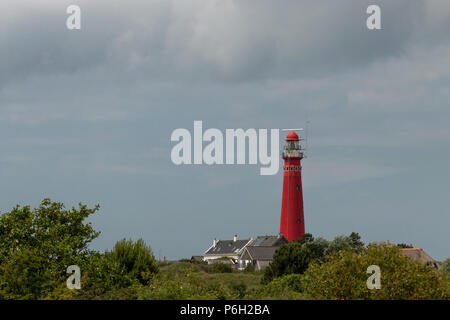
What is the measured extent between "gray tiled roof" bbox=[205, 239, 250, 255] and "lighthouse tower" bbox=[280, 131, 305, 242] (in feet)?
118

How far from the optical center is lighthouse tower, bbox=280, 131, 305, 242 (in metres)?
107

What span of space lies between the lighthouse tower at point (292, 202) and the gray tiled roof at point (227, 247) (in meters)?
35.9

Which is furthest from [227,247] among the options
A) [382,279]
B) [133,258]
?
[382,279]

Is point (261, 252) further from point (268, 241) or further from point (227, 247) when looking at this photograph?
point (227, 247)

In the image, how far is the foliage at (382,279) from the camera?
3700 centimetres

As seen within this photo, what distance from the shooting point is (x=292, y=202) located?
351 ft

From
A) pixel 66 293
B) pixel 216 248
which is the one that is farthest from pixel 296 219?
pixel 66 293

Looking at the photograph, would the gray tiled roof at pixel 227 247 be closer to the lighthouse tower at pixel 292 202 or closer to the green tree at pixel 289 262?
the lighthouse tower at pixel 292 202

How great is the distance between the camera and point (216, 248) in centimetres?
15138

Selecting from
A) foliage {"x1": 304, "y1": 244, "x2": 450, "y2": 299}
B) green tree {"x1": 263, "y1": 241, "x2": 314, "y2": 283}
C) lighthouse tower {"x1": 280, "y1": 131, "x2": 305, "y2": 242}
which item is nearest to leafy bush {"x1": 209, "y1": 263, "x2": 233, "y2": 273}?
lighthouse tower {"x1": 280, "y1": 131, "x2": 305, "y2": 242}

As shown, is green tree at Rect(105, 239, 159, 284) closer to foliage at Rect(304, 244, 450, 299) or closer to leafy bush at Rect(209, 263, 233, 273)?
foliage at Rect(304, 244, 450, 299)

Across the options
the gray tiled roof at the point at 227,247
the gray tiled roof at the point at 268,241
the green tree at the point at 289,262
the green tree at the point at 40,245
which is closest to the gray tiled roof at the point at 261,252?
the gray tiled roof at the point at 268,241
